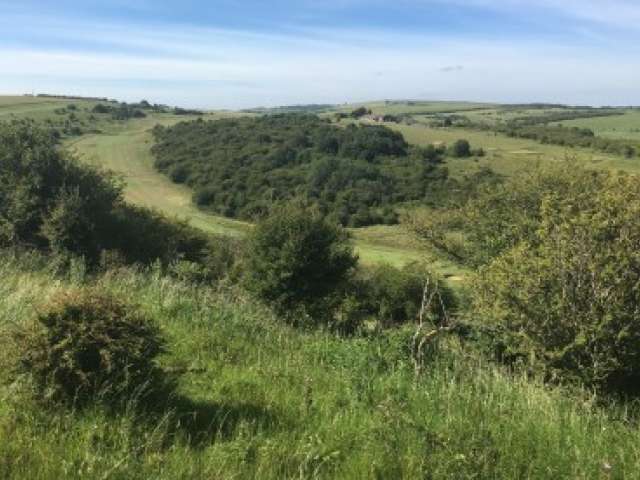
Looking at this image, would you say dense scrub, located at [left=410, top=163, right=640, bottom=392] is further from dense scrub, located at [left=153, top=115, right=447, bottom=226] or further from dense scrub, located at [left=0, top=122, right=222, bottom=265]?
dense scrub, located at [left=153, top=115, right=447, bottom=226]

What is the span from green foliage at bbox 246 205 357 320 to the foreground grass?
27140mm

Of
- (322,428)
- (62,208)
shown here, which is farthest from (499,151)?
(322,428)

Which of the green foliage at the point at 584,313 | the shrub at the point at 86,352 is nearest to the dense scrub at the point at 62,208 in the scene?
the green foliage at the point at 584,313

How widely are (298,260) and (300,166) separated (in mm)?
87879

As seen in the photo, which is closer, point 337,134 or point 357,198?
point 357,198

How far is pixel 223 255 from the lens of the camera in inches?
1875

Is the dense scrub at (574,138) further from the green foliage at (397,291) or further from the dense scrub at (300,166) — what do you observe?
the green foliage at (397,291)

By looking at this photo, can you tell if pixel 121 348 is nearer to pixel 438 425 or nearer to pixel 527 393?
pixel 438 425

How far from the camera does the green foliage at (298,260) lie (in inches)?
1321

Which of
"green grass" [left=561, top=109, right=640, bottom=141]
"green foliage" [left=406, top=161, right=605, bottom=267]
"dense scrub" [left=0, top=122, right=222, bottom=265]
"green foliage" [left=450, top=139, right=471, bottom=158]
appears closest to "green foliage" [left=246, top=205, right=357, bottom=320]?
"dense scrub" [left=0, top=122, right=222, bottom=265]

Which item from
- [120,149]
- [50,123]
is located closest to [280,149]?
[120,149]

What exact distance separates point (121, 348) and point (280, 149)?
400ft

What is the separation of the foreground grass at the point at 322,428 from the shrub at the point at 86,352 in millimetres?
148

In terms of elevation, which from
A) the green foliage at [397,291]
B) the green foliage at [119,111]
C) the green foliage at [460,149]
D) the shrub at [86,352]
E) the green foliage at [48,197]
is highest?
the shrub at [86,352]
